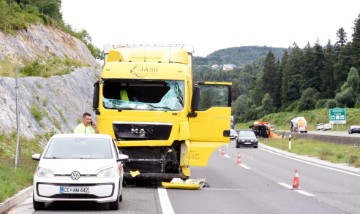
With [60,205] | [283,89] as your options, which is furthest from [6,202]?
[283,89]

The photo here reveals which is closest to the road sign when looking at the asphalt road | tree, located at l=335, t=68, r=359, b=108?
the asphalt road

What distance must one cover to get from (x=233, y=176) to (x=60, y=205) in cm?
1069

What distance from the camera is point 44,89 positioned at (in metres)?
33.2

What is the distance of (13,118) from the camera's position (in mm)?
24656

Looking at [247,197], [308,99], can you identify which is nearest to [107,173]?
[247,197]

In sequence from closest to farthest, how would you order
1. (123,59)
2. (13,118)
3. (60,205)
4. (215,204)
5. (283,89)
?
1. (60,205)
2. (215,204)
3. (123,59)
4. (13,118)
5. (283,89)

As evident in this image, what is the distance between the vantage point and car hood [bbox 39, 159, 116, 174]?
1211cm

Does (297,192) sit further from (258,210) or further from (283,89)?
(283,89)

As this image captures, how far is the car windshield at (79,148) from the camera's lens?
13.0 meters

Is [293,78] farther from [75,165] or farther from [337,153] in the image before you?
[75,165]

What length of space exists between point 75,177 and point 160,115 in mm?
5549

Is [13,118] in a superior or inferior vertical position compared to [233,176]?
superior

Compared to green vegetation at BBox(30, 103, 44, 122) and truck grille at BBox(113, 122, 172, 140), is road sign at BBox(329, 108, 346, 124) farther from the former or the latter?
truck grille at BBox(113, 122, 172, 140)

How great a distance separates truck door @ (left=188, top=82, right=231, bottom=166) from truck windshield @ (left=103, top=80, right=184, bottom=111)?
25.6 inches
